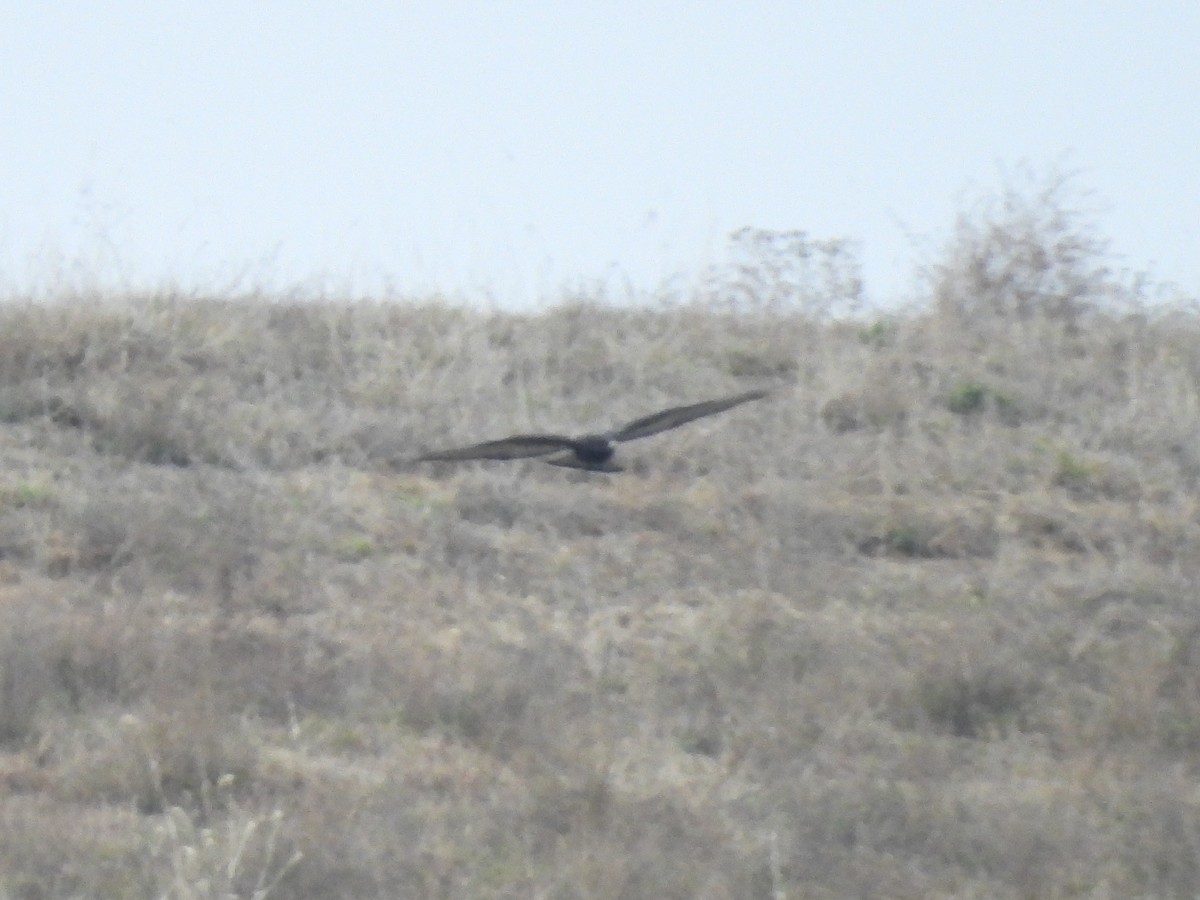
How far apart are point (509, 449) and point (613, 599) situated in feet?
7.33

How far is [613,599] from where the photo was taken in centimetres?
793

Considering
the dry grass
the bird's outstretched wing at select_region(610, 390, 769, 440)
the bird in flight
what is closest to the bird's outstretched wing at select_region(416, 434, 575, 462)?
the bird in flight

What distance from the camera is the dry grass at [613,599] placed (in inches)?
209

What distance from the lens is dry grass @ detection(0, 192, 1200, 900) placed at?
17.4ft

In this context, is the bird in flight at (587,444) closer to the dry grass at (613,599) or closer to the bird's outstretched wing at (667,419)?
the bird's outstretched wing at (667,419)

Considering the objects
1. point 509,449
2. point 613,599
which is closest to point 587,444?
point 509,449

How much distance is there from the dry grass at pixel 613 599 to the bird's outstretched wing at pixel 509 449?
85 cm

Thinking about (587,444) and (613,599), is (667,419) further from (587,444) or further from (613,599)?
(613,599)

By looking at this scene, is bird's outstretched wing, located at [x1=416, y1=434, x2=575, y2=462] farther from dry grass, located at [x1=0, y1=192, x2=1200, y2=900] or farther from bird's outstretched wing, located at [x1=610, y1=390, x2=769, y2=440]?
dry grass, located at [x1=0, y1=192, x2=1200, y2=900]

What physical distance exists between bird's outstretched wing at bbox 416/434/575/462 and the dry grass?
2.79 ft

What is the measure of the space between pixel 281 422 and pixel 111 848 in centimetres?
450

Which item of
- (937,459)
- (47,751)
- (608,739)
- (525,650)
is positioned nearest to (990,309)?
(937,459)

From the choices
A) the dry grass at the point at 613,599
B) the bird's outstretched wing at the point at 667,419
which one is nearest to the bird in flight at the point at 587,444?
the bird's outstretched wing at the point at 667,419

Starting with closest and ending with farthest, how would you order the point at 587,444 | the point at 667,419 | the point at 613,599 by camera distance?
the point at 667,419, the point at 587,444, the point at 613,599
